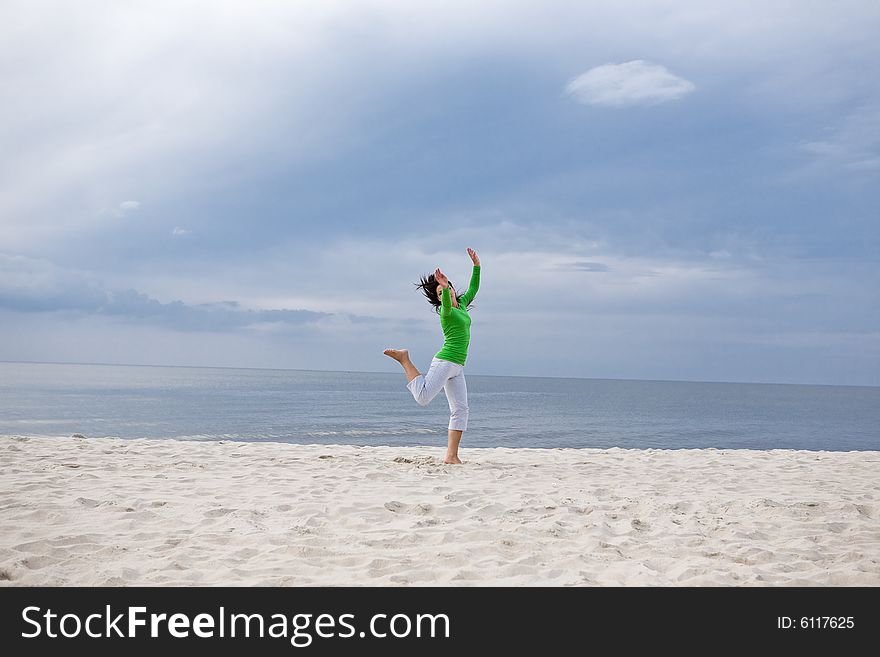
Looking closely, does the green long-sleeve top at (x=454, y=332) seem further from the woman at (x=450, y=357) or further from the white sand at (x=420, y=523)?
the white sand at (x=420, y=523)

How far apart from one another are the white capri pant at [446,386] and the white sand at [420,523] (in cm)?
70

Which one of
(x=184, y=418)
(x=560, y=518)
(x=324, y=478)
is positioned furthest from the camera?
(x=184, y=418)

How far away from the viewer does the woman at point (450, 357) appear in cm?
791

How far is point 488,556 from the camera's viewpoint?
13.7 feet

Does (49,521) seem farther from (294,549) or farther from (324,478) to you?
(324,478)

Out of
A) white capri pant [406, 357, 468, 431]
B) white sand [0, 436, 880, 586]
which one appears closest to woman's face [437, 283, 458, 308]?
white capri pant [406, 357, 468, 431]

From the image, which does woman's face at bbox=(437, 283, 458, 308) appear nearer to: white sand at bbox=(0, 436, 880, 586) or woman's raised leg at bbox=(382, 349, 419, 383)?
woman's raised leg at bbox=(382, 349, 419, 383)

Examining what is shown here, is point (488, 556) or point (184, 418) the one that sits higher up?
point (488, 556)

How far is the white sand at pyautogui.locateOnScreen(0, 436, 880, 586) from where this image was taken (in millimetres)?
3854

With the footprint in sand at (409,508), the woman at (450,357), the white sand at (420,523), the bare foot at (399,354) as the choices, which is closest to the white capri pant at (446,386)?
the woman at (450,357)

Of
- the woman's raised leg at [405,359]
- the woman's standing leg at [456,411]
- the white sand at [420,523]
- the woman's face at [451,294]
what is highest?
the woman's face at [451,294]
